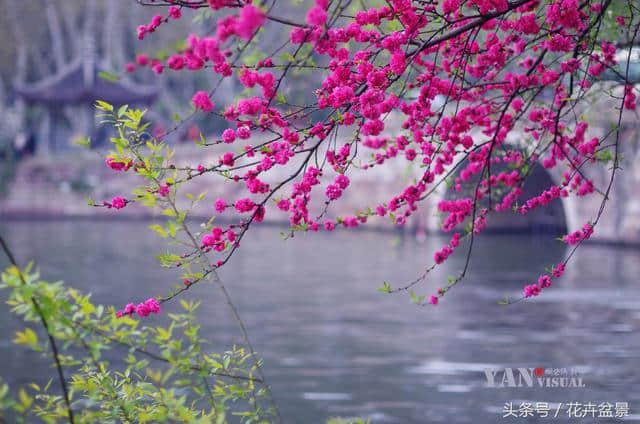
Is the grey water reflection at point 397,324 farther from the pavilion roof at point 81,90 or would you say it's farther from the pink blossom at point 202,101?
the pavilion roof at point 81,90

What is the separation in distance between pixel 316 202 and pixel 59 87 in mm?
13089

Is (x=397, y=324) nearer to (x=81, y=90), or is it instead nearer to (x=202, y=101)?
(x=202, y=101)

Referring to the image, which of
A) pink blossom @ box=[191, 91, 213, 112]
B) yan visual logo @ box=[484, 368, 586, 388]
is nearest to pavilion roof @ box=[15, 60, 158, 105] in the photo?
yan visual logo @ box=[484, 368, 586, 388]

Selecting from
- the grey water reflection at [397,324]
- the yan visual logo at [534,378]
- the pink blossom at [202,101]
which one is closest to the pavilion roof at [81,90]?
the grey water reflection at [397,324]

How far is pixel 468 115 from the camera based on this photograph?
20.1 feet

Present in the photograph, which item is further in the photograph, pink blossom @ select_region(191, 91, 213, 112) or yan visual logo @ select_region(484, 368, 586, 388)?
yan visual logo @ select_region(484, 368, 586, 388)

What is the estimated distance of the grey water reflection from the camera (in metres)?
8.67

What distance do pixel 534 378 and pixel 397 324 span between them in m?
3.35

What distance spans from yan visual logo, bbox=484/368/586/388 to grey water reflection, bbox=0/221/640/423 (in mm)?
118

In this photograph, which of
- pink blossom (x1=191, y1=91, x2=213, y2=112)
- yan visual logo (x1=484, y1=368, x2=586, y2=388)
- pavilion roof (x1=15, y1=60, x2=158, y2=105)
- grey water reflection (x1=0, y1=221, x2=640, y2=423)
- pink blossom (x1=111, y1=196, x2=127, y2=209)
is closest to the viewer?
pink blossom (x1=191, y1=91, x2=213, y2=112)

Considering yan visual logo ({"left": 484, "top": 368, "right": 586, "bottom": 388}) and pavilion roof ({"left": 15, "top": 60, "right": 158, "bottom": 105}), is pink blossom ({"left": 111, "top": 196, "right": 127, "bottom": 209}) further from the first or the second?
pavilion roof ({"left": 15, "top": 60, "right": 158, "bottom": 105})

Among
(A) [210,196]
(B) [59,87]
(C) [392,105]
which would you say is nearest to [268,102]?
(C) [392,105]

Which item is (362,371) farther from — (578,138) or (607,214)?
(607,214)

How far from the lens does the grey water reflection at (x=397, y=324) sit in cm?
867
